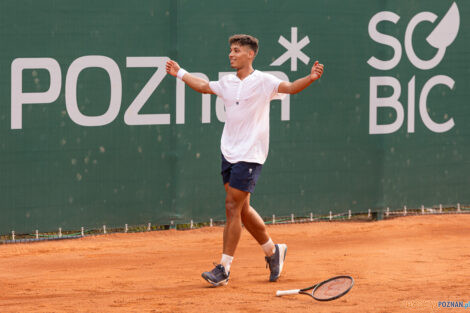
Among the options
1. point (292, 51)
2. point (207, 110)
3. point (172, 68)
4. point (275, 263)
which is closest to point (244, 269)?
point (275, 263)

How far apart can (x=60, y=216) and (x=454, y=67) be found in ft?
15.1

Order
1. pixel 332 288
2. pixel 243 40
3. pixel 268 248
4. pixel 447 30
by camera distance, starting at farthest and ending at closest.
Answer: pixel 447 30
pixel 268 248
pixel 243 40
pixel 332 288

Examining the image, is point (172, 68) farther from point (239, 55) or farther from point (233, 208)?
point (233, 208)

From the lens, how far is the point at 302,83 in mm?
6660

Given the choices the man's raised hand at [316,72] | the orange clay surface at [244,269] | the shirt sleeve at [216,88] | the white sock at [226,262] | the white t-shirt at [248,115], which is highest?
the man's raised hand at [316,72]

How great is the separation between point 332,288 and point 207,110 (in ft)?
10.4

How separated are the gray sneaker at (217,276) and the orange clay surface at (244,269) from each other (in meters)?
0.08

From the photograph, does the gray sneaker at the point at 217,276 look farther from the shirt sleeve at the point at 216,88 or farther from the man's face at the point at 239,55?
the man's face at the point at 239,55

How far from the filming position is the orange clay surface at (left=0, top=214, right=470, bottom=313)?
6.47 metres

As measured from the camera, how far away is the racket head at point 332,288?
6.40 metres

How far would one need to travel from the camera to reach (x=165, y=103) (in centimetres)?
904

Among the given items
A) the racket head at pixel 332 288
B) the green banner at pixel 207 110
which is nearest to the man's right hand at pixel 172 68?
the green banner at pixel 207 110

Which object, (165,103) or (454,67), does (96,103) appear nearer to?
(165,103)

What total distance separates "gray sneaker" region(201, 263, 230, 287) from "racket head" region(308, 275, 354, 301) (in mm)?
697
